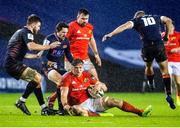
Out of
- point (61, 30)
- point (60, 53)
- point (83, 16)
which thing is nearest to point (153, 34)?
point (83, 16)

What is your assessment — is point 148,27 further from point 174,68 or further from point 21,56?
point 21,56

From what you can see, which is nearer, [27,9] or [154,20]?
[154,20]

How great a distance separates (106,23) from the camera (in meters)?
21.3

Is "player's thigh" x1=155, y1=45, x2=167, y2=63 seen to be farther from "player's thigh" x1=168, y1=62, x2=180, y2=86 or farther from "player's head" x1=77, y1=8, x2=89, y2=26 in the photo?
"player's head" x1=77, y1=8, x2=89, y2=26

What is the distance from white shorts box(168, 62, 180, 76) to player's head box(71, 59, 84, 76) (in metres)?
4.20

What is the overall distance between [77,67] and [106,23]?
352 inches

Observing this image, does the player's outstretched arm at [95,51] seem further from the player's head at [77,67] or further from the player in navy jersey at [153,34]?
the player's head at [77,67]

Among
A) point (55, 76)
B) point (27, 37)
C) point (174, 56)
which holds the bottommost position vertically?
point (55, 76)

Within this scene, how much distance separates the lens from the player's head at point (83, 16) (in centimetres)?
1431

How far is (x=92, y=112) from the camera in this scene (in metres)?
12.4

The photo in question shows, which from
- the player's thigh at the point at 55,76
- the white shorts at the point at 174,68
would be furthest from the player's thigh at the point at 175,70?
the player's thigh at the point at 55,76

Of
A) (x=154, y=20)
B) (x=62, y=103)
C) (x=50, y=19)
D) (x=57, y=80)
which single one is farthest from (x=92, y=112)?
(x=50, y=19)

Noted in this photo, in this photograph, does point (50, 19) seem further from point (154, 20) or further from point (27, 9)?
point (154, 20)

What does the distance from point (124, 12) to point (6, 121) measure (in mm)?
10692
